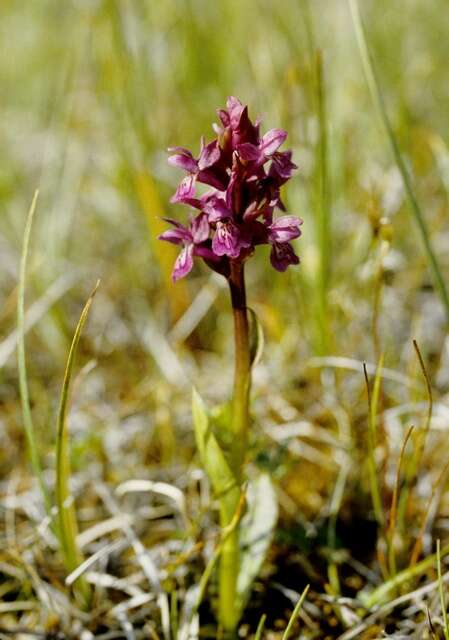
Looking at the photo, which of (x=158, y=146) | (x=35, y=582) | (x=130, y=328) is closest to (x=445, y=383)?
(x=130, y=328)

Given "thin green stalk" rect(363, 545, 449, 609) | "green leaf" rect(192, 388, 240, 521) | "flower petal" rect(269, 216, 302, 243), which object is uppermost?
"flower petal" rect(269, 216, 302, 243)

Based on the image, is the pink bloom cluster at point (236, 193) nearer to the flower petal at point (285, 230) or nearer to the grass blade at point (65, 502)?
the flower petal at point (285, 230)

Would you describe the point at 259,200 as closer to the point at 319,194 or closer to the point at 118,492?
the point at 319,194

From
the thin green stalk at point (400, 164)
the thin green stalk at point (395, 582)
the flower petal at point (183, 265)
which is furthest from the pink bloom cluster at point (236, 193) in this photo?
the thin green stalk at point (395, 582)

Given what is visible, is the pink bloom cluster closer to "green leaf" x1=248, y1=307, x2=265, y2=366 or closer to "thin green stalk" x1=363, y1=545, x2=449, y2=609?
"green leaf" x1=248, y1=307, x2=265, y2=366

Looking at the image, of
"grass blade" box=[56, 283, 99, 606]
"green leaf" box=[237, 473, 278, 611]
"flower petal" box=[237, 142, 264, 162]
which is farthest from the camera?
"green leaf" box=[237, 473, 278, 611]

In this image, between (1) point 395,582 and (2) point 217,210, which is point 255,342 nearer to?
(2) point 217,210

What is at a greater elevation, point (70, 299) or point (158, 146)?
point (158, 146)

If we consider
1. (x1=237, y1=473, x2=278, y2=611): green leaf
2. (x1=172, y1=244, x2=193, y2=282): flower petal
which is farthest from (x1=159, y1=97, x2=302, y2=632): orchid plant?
(x1=237, y1=473, x2=278, y2=611): green leaf
